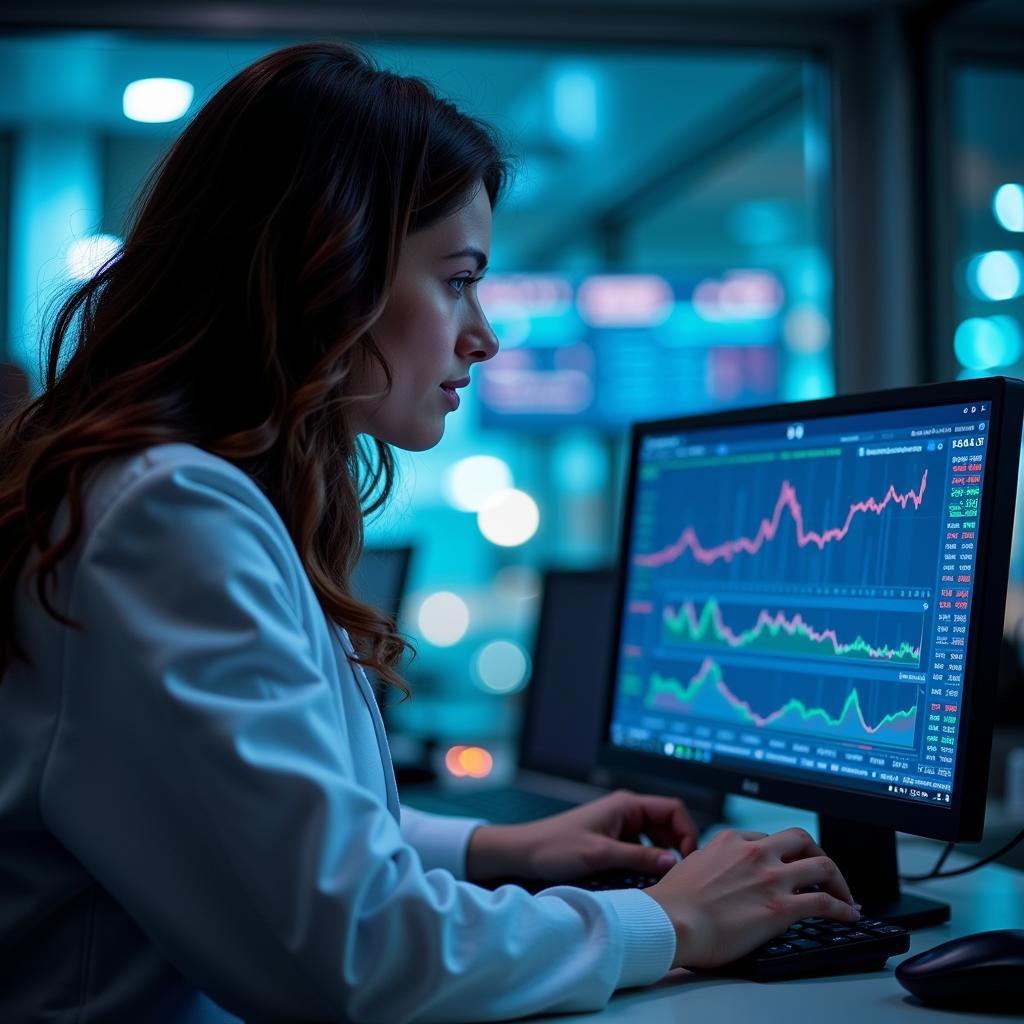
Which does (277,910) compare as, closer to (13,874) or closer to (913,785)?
(13,874)

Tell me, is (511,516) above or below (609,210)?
below

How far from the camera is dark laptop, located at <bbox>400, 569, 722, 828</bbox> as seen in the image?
1660 millimetres

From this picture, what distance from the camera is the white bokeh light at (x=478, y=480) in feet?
18.5

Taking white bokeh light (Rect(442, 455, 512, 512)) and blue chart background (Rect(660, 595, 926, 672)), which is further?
white bokeh light (Rect(442, 455, 512, 512))

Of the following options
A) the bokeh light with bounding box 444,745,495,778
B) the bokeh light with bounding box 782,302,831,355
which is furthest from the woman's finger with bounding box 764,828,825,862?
the bokeh light with bounding box 782,302,831,355

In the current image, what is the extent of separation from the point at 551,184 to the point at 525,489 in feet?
4.82

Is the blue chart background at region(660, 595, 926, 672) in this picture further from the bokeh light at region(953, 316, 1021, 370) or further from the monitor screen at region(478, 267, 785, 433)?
the monitor screen at region(478, 267, 785, 433)

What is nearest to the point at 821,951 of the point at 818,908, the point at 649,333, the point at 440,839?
the point at 818,908

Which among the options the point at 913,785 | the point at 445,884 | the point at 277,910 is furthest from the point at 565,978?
the point at 913,785

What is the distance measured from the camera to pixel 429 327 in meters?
0.99

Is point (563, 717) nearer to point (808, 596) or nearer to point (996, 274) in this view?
point (808, 596)

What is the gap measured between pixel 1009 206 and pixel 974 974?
2.49 meters

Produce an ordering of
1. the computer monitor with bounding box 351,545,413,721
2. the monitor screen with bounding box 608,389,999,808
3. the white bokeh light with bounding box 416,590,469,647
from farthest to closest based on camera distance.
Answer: the white bokeh light with bounding box 416,590,469,647, the computer monitor with bounding box 351,545,413,721, the monitor screen with bounding box 608,389,999,808

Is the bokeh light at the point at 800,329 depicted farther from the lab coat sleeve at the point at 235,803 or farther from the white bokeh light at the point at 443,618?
the lab coat sleeve at the point at 235,803
